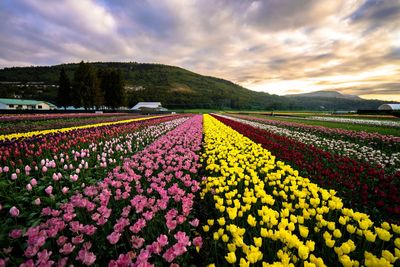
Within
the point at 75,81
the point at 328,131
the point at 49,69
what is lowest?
the point at 328,131

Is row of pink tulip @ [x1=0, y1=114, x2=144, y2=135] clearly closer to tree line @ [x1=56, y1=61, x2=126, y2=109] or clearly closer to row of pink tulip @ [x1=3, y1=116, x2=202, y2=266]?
row of pink tulip @ [x1=3, y1=116, x2=202, y2=266]

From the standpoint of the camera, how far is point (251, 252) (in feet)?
5.85

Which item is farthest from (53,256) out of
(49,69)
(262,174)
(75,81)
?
(49,69)

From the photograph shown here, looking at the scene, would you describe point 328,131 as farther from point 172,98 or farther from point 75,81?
point 172,98

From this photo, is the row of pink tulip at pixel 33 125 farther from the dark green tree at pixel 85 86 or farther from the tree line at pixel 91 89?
the tree line at pixel 91 89

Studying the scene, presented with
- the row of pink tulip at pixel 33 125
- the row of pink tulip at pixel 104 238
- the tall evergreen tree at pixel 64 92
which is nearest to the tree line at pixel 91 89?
the tall evergreen tree at pixel 64 92

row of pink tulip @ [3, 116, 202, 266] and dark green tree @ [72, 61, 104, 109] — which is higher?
dark green tree @ [72, 61, 104, 109]

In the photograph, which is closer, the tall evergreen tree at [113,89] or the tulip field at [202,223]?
the tulip field at [202,223]

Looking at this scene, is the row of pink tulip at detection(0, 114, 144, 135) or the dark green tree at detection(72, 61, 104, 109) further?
the dark green tree at detection(72, 61, 104, 109)

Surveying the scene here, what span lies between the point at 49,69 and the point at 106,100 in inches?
5966

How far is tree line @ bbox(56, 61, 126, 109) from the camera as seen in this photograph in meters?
51.6

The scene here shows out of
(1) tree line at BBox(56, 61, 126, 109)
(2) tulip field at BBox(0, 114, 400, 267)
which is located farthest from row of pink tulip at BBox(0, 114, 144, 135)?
(1) tree line at BBox(56, 61, 126, 109)

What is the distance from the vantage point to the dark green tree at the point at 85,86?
51375mm

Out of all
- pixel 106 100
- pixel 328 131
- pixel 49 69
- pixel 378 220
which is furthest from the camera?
pixel 49 69
